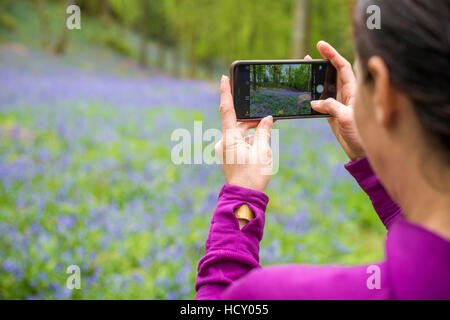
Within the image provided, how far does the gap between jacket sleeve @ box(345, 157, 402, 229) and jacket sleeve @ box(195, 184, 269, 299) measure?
13.6 inches

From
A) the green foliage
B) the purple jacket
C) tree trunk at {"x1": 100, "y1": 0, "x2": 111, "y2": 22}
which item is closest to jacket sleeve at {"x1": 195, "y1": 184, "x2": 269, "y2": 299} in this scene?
the purple jacket

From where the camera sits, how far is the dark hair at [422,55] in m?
0.66

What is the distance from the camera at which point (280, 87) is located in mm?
1503

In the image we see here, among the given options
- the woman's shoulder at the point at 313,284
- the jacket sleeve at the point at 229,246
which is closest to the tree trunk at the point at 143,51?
the jacket sleeve at the point at 229,246

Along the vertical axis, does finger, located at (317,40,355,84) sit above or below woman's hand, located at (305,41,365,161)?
above

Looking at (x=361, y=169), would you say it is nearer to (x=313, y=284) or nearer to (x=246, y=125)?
(x=246, y=125)

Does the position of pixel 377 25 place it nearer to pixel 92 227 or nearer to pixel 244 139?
pixel 244 139

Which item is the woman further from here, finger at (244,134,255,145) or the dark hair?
finger at (244,134,255,145)

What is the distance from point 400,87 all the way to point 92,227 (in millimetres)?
3459

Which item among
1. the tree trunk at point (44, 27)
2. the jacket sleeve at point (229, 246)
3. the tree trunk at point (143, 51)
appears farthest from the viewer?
the tree trunk at point (143, 51)

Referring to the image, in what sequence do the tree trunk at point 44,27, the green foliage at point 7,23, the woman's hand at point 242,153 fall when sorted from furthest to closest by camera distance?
the tree trunk at point 44,27, the green foliage at point 7,23, the woman's hand at point 242,153

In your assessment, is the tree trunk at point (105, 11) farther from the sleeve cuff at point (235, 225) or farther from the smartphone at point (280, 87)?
the sleeve cuff at point (235, 225)

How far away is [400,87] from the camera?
0.71 meters

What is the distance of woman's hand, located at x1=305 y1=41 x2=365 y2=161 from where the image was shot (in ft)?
4.40
